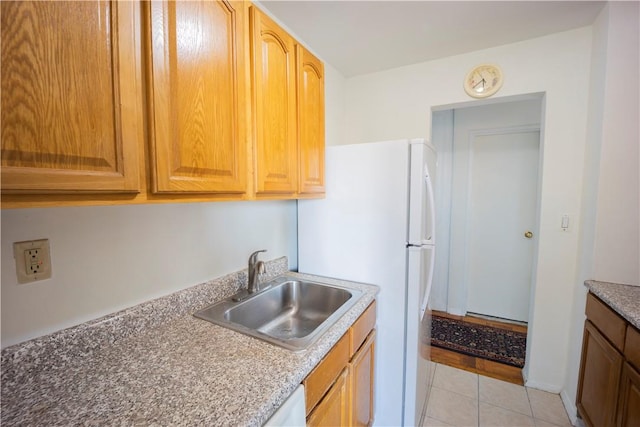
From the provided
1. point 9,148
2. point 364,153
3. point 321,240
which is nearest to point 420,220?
point 364,153

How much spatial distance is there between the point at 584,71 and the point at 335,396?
239 centimetres

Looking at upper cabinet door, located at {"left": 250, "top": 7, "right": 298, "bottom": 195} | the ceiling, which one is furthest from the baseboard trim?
the ceiling

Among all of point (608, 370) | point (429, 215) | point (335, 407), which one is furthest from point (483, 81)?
point (335, 407)

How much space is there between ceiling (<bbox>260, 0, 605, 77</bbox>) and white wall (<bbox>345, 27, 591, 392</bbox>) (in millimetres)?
89

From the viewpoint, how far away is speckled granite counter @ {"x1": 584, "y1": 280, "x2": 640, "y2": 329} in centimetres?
120

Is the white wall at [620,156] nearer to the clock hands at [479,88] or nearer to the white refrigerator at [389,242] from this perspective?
the clock hands at [479,88]

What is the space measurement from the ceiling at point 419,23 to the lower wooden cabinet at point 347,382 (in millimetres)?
1660

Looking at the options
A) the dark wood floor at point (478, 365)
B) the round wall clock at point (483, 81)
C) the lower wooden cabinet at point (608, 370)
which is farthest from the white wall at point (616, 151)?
the dark wood floor at point (478, 365)

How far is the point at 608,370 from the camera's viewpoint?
1342 mm

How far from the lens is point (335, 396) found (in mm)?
Answer: 1074

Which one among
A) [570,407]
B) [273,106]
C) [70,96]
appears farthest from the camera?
[570,407]

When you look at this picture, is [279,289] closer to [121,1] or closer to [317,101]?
[317,101]

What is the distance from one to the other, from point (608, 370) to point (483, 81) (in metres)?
1.86

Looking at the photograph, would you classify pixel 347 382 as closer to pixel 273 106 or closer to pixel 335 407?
pixel 335 407
